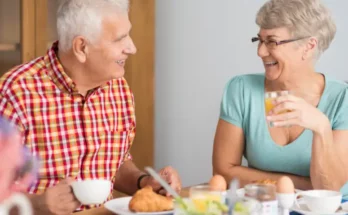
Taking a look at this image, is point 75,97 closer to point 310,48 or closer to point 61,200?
point 61,200

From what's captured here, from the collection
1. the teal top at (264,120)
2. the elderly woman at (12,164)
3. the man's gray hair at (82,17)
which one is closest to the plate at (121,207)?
the man's gray hair at (82,17)

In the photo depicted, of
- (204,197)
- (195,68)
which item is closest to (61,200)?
(204,197)

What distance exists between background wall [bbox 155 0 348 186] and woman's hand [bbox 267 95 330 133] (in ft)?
4.29

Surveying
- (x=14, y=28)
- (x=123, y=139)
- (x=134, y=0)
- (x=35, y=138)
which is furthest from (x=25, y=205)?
(x=134, y=0)

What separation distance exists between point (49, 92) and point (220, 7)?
1671 mm

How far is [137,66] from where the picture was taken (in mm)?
3393

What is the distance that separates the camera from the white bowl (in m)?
1.46

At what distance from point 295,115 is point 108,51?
0.63 meters

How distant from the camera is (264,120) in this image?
2.24 meters

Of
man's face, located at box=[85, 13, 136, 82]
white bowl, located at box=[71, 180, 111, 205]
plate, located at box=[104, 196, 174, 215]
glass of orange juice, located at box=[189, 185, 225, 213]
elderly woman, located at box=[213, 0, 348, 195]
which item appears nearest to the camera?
glass of orange juice, located at box=[189, 185, 225, 213]

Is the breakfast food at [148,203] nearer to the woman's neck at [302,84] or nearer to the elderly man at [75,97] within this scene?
the elderly man at [75,97]

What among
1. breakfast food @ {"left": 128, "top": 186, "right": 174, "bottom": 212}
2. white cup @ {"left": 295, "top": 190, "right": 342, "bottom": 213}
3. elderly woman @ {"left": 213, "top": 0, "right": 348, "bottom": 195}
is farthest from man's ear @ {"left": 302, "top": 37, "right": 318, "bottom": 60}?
breakfast food @ {"left": 128, "top": 186, "right": 174, "bottom": 212}

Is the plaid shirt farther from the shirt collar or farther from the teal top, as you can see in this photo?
the teal top

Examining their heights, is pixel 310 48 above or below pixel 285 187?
above
